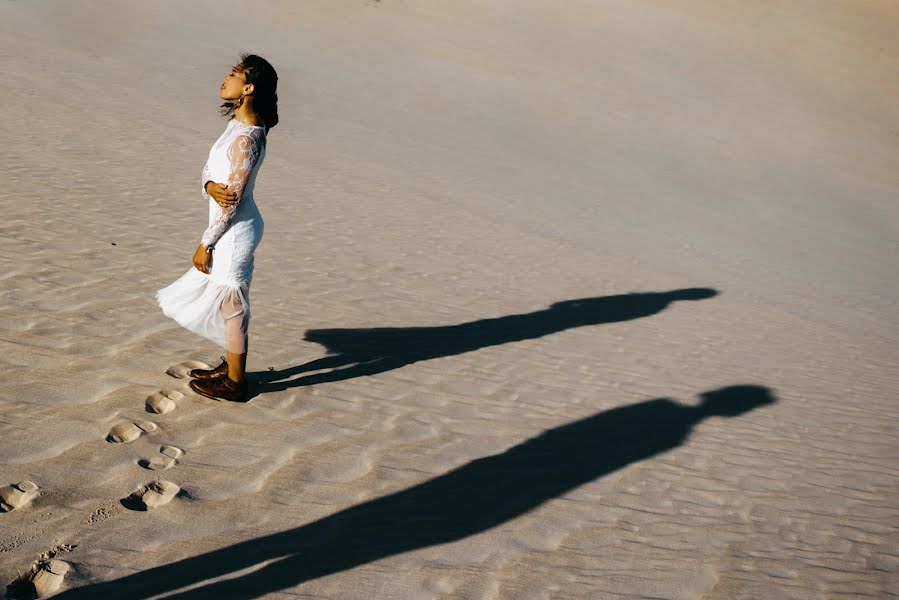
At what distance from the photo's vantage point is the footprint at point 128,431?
390 cm

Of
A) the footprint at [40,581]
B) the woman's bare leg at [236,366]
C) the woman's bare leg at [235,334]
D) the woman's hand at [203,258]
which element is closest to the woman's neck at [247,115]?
the woman's hand at [203,258]

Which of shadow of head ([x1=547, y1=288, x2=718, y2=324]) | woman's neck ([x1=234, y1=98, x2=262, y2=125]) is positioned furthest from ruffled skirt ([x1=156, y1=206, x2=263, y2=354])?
shadow of head ([x1=547, y1=288, x2=718, y2=324])

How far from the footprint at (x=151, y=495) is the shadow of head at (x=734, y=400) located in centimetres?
392

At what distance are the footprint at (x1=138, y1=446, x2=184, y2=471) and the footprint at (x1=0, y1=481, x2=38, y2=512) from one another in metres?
0.48

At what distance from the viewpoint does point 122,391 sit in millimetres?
4359

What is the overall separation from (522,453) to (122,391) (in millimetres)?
2265

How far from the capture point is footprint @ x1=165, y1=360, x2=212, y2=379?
15.5 ft

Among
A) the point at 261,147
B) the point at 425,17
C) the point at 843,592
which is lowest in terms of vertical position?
the point at 843,592

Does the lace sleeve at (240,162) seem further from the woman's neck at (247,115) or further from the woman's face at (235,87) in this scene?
the woman's face at (235,87)

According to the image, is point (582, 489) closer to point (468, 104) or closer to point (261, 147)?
point (261, 147)

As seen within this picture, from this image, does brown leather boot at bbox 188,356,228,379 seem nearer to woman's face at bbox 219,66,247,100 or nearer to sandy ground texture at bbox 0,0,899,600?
sandy ground texture at bbox 0,0,899,600

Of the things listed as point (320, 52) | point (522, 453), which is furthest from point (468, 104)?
point (522, 453)

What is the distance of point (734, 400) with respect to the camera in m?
6.44

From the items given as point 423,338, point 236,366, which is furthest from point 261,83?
point 423,338
